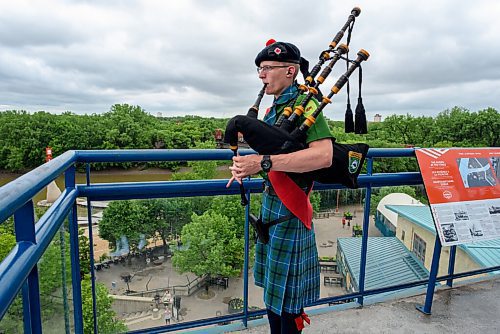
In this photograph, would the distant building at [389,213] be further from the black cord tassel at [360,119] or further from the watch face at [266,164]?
the watch face at [266,164]

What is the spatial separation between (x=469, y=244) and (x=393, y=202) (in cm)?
61

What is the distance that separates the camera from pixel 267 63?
1462mm

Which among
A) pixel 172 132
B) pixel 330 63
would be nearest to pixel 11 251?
pixel 330 63

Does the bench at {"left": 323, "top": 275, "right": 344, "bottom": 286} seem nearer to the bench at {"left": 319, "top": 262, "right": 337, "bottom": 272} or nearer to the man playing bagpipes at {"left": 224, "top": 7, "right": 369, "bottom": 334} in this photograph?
the bench at {"left": 319, "top": 262, "right": 337, "bottom": 272}

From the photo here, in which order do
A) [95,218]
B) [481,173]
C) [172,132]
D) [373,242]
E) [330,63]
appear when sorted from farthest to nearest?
[172,132] < [373,242] < [481,173] < [95,218] < [330,63]

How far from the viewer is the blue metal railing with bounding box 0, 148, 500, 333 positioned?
768 millimetres

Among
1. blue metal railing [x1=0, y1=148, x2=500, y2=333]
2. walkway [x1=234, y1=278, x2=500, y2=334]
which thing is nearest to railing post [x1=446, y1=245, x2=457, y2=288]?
blue metal railing [x1=0, y1=148, x2=500, y2=333]

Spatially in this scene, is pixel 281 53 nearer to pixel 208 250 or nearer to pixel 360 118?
pixel 360 118

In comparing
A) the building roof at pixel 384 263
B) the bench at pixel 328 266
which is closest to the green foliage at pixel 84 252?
the bench at pixel 328 266

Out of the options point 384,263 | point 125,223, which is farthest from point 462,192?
point 125,223

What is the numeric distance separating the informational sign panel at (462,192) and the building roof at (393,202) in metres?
0.23

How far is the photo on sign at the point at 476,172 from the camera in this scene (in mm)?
2301

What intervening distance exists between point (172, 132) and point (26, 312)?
192 feet

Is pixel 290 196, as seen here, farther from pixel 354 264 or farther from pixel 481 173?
pixel 481 173
